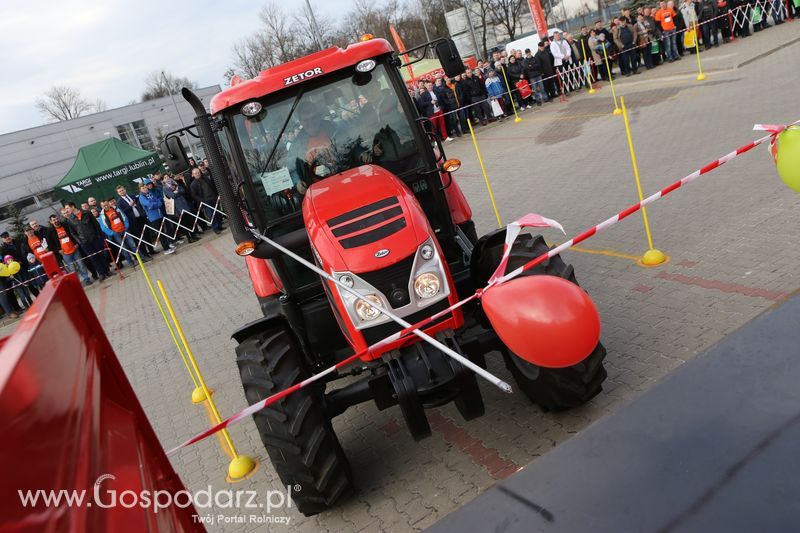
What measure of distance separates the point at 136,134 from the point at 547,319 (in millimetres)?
59610

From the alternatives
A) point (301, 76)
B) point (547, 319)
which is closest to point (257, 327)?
point (301, 76)

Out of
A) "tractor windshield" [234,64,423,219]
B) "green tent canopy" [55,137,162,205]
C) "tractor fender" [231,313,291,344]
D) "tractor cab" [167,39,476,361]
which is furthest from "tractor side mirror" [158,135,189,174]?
"green tent canopy" [55,137,162,205]

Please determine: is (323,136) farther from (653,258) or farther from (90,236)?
(90,236)

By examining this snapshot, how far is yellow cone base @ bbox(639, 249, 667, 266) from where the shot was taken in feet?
21.1

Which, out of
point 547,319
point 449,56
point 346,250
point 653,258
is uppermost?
point 449,56

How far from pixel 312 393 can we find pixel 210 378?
377cm

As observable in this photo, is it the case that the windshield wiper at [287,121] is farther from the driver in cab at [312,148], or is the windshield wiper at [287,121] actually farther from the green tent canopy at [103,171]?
→ the green tent canopy at [103,171]

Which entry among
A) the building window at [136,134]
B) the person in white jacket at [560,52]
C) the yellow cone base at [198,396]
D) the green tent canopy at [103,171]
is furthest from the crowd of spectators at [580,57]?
the building window at [136,134]

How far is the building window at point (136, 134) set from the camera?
2143 inches

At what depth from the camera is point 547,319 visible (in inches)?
102

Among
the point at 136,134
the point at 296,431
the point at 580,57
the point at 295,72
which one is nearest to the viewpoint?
the point at 296,431

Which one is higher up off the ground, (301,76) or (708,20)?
(301,76)

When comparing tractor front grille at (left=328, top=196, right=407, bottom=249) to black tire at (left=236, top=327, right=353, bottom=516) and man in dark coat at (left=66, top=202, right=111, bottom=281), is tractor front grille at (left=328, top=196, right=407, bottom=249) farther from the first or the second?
man in dark coat at (left=66, top=202, right=111, bottom=281)

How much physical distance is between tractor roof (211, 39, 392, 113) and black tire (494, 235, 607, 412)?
195 centimetres
